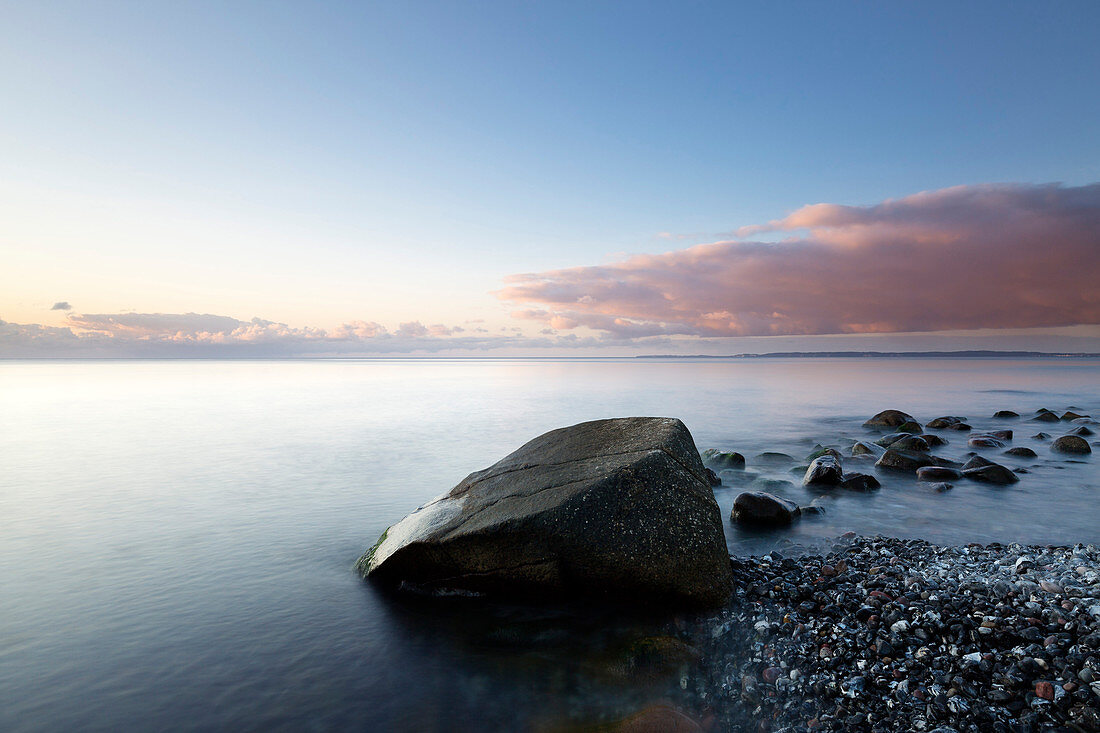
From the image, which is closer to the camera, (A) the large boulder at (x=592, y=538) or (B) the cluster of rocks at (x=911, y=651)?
(B) the cluster of rocks at (x=911, y=651)

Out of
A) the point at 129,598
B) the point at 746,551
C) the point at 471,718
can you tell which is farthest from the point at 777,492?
the point at 129,598

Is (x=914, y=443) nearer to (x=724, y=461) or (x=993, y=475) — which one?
(x=993, y=475)

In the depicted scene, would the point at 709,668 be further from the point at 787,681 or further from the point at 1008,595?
the point at 1008,595

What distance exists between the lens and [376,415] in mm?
33688

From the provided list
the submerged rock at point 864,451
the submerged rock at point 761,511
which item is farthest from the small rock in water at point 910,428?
the submerged rock at point 761,511

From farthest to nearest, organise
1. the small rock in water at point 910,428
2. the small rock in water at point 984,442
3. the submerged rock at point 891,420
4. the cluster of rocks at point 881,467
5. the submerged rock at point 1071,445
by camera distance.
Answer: the submerged rock at point 891,420
the small rock in water at point 910,428
the small rock in water at point 984,442
the submerged rock at point 1071,445
the cluster of rocks at point 881,467

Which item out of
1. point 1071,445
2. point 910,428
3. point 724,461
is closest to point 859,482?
point 724,461

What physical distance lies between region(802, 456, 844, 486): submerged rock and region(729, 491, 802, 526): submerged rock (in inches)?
135

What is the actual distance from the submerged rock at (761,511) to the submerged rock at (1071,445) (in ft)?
46.7

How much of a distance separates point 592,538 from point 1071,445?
20.2 metres

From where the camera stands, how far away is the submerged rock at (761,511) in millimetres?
10609

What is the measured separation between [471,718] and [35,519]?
12.9 metres

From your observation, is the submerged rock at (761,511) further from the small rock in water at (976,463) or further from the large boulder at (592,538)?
the small rock in water at (976,463)

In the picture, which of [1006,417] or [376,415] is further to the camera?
[376,415]
